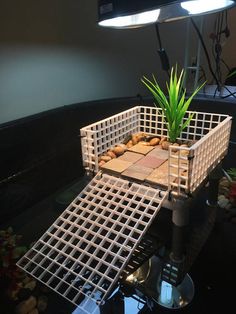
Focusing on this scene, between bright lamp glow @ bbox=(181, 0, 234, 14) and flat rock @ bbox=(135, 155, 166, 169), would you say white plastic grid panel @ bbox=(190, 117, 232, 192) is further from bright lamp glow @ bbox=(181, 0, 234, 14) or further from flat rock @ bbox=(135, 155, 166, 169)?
bright lamp glow @ bbox=(181, 0, 234, 14)

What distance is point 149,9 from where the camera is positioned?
2.32 ft

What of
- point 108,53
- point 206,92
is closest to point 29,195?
point 108,53

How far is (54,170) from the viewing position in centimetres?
163

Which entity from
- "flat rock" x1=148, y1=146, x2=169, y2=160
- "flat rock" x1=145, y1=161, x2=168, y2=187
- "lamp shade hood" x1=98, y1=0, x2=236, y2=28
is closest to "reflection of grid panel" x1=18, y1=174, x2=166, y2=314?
"flat rock" x1=145, y1=161, x2=168, y2=187

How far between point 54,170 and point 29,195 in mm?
208

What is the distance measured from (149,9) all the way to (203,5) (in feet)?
0.98

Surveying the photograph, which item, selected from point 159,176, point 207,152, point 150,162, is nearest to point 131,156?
point 150,162

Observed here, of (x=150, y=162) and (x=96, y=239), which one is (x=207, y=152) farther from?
(x=96, y=239)

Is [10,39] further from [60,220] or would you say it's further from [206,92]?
[206,92]

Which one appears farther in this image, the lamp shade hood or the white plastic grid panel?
the white plastic grid panel

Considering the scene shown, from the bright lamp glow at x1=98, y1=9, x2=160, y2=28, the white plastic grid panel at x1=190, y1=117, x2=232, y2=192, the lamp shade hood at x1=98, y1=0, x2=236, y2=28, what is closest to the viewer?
the lamp shade hood at x1=98, y1=0, x2=236, y2=28

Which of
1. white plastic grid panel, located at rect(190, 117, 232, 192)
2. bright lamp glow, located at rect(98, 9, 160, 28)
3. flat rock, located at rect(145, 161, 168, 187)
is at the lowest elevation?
flat rock, located at rect(145, 161, 168, 187)

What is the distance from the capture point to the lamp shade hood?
2.33 feet

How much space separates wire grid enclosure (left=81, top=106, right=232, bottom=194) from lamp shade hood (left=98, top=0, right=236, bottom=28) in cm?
37
